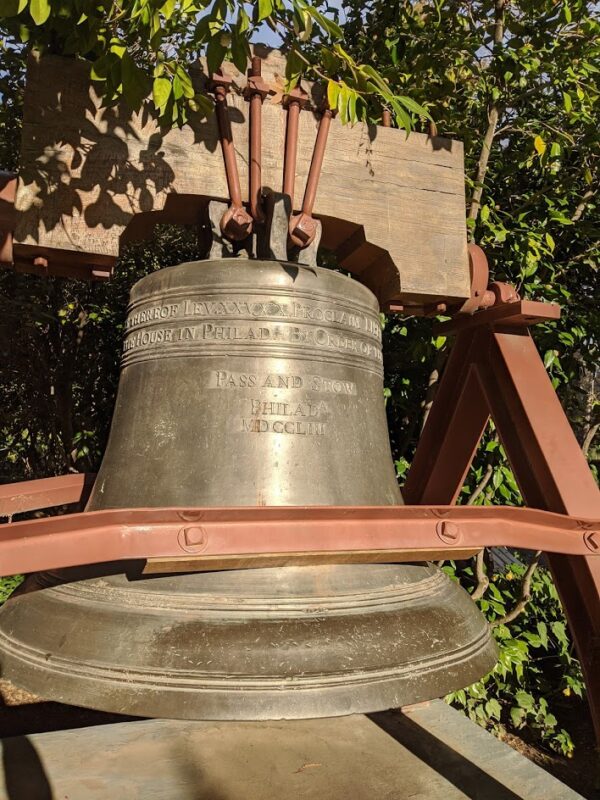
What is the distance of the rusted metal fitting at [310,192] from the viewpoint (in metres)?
1.98

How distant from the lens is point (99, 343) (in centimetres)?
514

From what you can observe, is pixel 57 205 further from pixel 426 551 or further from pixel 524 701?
pixel 524 701

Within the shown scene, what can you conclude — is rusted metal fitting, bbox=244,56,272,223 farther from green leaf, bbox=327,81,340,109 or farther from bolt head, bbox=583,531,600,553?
bolt head, bbox=583,531,600,553

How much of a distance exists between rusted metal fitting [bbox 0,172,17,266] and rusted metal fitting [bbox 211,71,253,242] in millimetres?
582

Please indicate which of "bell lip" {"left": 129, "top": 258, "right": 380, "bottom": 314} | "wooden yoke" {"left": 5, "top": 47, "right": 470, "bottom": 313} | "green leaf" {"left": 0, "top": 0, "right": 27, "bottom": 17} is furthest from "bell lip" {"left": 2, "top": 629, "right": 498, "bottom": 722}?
"green leaf" {"left": 0, "top": 0, "right": 27, "bottom": 17}

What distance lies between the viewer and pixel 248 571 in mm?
1579

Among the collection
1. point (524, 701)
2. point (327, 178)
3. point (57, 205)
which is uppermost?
point (327, 178)

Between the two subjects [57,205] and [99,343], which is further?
[99,343]

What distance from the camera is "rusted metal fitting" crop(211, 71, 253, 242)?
6.38 ft

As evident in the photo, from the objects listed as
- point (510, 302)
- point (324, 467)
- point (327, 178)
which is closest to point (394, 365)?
point (510, 302)

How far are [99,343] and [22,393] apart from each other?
77 centimetres

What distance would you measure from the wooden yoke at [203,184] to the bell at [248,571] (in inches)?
9.7

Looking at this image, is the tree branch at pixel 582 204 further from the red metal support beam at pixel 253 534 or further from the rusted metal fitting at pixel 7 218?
the rusted metal fitting at pixel 7 218

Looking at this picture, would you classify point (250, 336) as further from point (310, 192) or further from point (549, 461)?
point (549, 461)
